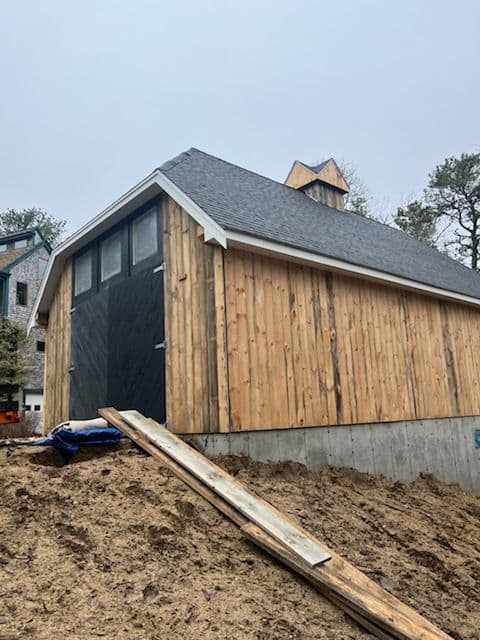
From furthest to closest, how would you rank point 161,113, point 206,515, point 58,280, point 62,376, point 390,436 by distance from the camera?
point 161,113 → point 58,280 → point 62,376 → point 390,436 → point 206,515

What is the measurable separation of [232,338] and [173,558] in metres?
2.69

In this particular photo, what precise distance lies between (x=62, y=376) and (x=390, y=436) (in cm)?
539

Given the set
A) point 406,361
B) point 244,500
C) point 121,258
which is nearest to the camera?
point 244,500

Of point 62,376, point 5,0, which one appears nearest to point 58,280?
point 62,376

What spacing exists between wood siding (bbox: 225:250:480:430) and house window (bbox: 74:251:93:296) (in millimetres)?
3327

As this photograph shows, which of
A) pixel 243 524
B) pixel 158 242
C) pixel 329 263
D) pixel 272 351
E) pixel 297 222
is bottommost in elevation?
pixel 243 524

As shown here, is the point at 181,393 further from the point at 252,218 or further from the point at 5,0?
the point at 5,0

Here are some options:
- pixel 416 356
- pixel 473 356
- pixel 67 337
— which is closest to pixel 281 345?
pixel 416 356

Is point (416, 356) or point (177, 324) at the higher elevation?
point (177, 324)

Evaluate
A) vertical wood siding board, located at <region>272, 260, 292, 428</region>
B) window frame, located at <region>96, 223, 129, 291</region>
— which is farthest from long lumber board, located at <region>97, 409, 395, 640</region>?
window frame, located at <region>96, 223, 129, 291</region>

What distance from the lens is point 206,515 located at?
367 centimetres

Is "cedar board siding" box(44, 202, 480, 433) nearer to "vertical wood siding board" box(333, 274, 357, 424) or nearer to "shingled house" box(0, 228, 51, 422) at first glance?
"vertical wood siding board" box(333, 274, 357, 424)

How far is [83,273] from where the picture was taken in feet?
26.8

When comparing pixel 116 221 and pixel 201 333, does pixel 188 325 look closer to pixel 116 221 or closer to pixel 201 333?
pixel 201 333
